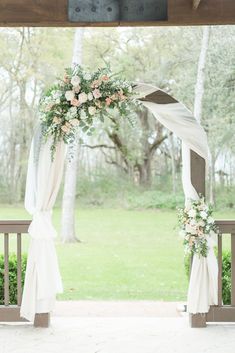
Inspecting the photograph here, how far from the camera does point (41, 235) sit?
5074 mm

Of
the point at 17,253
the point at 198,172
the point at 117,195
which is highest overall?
the point at 198,172

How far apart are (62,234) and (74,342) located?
6511 millimetres

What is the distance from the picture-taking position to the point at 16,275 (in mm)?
5688

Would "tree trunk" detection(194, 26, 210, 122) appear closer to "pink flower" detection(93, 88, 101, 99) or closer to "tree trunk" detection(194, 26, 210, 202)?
"tree trunk" detection(194, 26, 210, 202)

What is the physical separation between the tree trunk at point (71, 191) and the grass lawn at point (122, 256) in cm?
23

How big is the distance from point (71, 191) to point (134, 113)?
2.36m

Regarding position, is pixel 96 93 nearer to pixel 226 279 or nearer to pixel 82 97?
pixel 82 97

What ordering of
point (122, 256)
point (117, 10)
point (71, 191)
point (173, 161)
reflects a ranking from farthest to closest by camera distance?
1. point (173, 161)
2. point (122, 256)
3. point (71, 191)
4. point (117, 10)

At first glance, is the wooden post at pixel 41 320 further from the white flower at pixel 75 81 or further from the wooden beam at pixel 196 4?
the wooden beam at pixel 196 4

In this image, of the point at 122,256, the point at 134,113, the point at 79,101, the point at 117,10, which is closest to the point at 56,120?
the point at 79,101

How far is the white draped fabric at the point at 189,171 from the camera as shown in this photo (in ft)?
16.8

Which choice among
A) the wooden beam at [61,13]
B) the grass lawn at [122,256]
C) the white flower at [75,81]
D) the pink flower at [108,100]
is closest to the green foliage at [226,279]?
the pink flower at [108,100]

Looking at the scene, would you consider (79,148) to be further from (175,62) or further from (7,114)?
(175,62)

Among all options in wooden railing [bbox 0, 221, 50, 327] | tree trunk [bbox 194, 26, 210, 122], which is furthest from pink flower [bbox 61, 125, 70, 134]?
tree trunk [bbox 194, 26, 210, 122]
